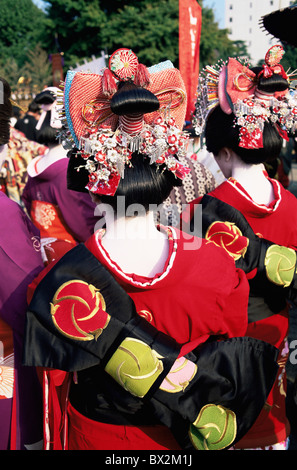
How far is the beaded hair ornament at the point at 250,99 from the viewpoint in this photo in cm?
190

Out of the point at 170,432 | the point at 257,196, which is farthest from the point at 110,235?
the point at 257,196

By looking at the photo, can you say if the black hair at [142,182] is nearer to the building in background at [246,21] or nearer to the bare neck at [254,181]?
the bare neck at [254,181]

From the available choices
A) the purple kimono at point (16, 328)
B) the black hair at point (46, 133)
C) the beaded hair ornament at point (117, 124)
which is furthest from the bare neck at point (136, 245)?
the black hair at point (46, 133)

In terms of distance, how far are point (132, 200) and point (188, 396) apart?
0.59 m

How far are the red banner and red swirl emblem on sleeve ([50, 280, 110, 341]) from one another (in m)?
5.40

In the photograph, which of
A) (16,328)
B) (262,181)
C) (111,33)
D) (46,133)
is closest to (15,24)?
(111,33)

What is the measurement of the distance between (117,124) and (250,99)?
35.9 inches

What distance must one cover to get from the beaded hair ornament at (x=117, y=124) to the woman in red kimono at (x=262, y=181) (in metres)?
0.57

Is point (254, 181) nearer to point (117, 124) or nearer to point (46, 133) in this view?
point (117, 124)

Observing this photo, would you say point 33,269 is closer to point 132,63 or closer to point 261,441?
point 132,63

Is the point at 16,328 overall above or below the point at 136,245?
below

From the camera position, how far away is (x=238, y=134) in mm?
1962

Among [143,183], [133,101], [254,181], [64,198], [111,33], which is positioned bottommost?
[64,198]

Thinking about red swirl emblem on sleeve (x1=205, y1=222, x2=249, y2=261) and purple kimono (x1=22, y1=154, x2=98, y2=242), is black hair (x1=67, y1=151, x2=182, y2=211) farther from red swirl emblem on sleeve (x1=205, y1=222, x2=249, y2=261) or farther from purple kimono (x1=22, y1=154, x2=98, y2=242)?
purple kimono (x1=22, y1=154, x2=98, y2=242)
